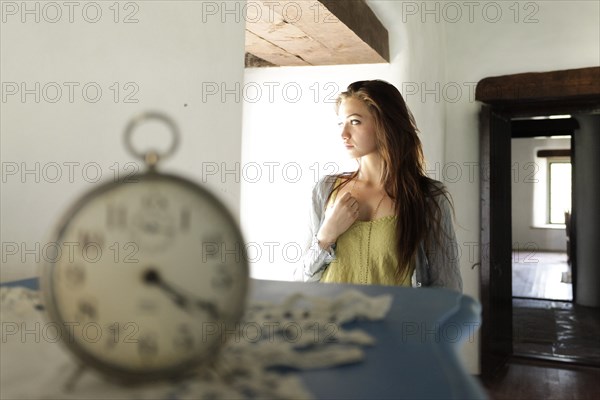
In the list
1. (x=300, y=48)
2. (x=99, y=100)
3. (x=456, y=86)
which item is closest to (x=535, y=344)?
(x=456, y=86)

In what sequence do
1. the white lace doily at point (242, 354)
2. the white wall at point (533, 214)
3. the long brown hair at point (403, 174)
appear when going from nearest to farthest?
the white lace doily at point (242, 354) → the long brown hair at point (403, 174) → the white wall at point (533, 214)

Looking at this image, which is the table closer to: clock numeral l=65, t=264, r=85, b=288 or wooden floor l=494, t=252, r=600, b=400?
clock numeral l=65, t=264, r=85, b=288

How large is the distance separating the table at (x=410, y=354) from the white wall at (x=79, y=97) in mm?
201

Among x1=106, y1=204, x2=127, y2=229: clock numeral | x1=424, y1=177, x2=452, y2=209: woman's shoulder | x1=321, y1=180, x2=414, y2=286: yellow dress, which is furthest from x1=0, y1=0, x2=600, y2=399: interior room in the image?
x1=424, y1=177, x2=452, y2=209: woman's shoulder

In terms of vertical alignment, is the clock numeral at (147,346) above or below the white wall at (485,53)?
below

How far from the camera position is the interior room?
2.79 ft

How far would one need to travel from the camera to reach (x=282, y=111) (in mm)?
2990

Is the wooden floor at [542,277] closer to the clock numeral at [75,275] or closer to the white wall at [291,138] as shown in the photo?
the white wall at [291,138]

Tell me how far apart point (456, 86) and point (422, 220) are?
99.8 inches

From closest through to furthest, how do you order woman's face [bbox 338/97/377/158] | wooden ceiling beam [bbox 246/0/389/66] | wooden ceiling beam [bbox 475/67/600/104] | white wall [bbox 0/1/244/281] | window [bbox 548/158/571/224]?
1. white wall [bbox 0/1/244/281]
2. woman's face [bbox 338/97/377/158]
3. wooden ceiling beam [bbox 246/0/389/66]
4. wooden ceiling beam [bbox 475/67/600/104]
5. window [bbox 548/158/571/224]

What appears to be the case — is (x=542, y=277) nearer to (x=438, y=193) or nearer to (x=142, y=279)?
(x=438, y=193)

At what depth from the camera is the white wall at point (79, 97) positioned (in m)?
0.83

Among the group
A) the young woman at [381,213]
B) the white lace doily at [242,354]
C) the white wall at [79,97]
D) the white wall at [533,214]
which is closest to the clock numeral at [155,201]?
the white lace doily at [242,354]

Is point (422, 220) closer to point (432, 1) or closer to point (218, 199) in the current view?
point (218, 199)
